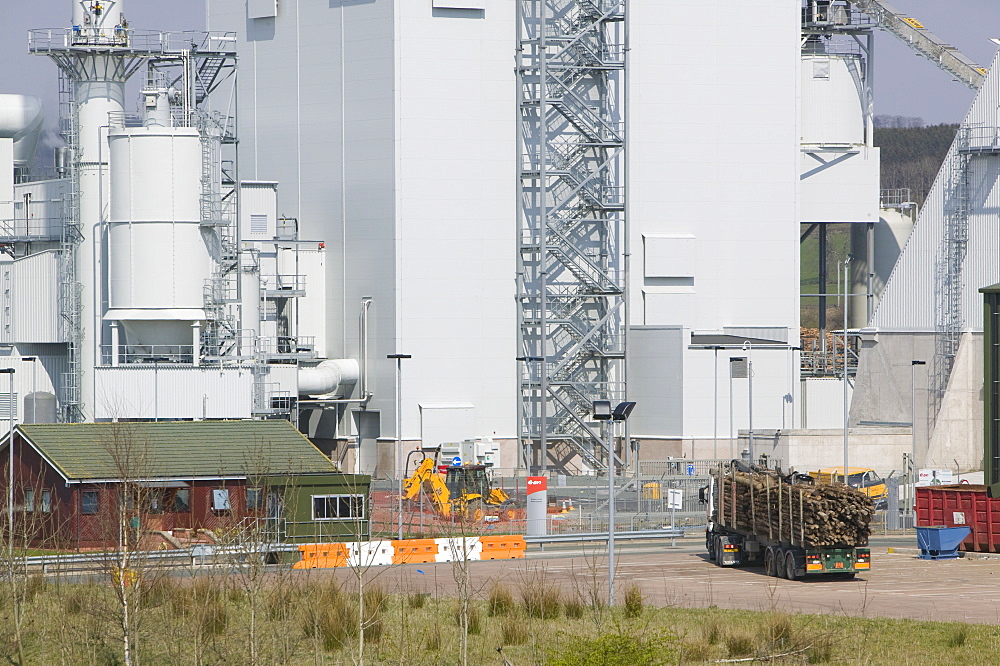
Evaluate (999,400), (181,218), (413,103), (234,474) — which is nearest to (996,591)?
(999,400)

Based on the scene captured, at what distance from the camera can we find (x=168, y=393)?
2202 inches

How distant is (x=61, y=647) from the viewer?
23.5 meters

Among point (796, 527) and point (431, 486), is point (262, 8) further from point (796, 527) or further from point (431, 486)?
point (796, 527)

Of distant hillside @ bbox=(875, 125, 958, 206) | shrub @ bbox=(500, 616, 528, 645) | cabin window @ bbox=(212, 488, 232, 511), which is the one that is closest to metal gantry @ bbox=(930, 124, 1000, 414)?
cabin window @ bbox=(212, 488, 232, 511)

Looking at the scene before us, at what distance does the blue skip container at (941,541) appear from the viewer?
40562mm

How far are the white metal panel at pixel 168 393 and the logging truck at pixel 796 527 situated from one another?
24.1 meters

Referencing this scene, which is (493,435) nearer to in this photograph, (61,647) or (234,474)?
(234,474)

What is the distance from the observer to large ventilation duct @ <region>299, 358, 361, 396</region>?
6391cm

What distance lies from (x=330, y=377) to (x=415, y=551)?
25.3 metres

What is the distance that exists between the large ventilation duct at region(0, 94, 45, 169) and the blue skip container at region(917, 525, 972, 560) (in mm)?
43204

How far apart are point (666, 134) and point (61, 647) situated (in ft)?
164

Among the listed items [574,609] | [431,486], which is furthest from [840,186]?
[574,609]

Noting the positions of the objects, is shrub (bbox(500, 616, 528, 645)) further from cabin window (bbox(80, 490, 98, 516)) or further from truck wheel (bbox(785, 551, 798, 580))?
cabin window (bbox(80, 490, 98, 516))

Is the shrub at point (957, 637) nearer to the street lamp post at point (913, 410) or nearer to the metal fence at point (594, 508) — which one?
the metal fence at point (594, 508)
